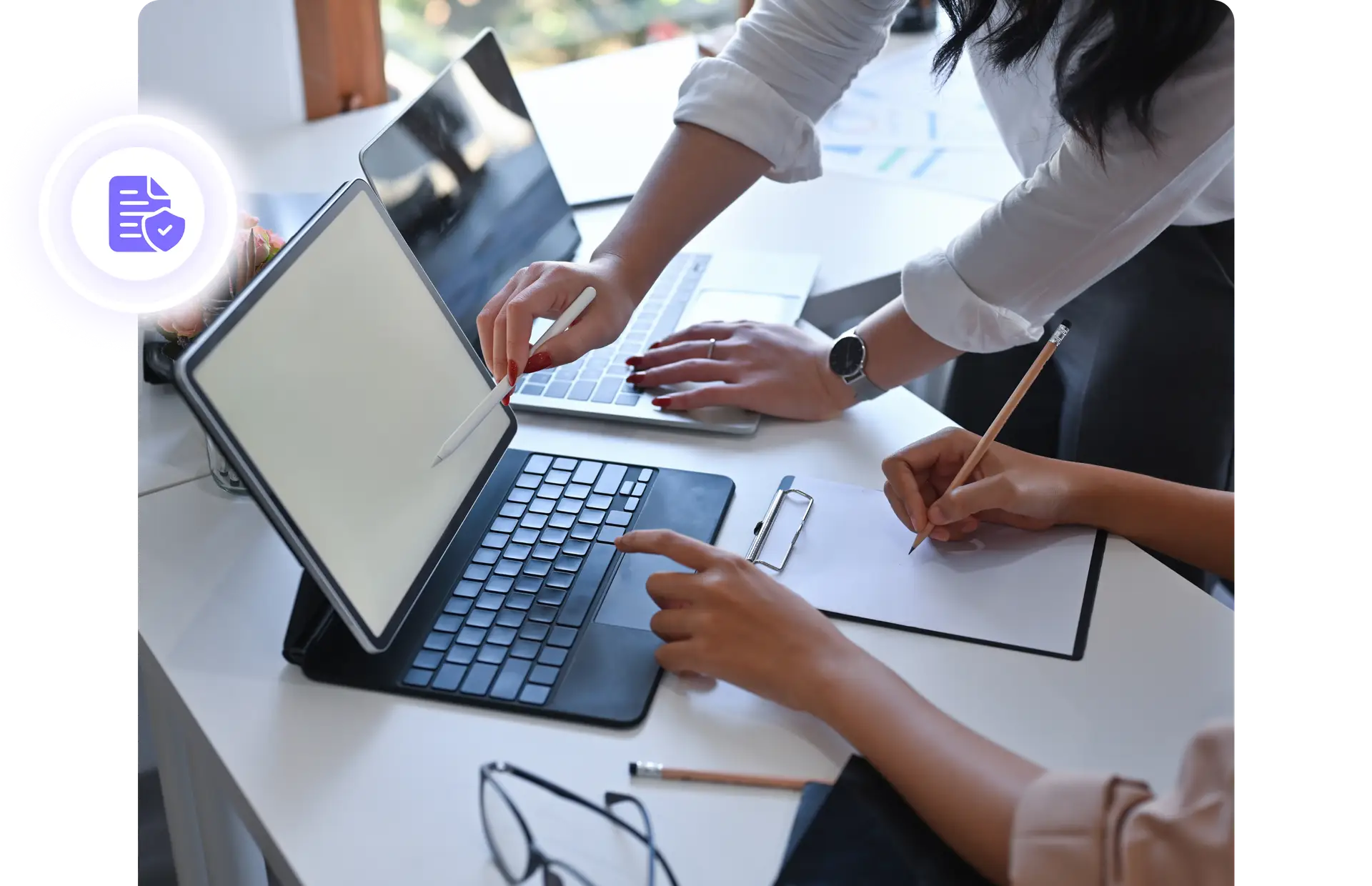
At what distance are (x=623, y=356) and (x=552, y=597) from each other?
358 mm

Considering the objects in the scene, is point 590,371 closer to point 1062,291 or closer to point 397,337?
point 397,337

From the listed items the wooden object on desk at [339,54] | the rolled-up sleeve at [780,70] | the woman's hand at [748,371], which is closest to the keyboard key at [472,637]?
the woman's hand at [748,371]

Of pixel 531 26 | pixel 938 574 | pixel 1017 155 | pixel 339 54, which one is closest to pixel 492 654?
pixel 938 574

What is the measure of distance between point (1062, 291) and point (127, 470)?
74cm

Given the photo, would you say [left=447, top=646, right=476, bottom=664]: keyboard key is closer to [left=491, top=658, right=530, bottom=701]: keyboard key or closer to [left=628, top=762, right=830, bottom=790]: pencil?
[left=491, top=658, right=530, bottom=701]: keyboard key

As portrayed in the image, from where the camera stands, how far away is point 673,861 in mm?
587

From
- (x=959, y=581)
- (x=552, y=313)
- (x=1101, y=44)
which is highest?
(x=1101, y=44)

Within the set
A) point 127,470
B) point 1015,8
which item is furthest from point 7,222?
point 1015,8

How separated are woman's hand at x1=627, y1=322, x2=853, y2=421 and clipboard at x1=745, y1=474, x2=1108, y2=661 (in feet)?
0.43

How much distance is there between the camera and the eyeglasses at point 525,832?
0.58 metres

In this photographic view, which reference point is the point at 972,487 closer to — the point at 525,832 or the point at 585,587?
the point at 585,587

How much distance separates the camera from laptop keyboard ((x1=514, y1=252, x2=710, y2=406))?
101 cm

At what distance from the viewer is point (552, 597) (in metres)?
0.77

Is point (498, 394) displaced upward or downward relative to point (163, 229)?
downward
